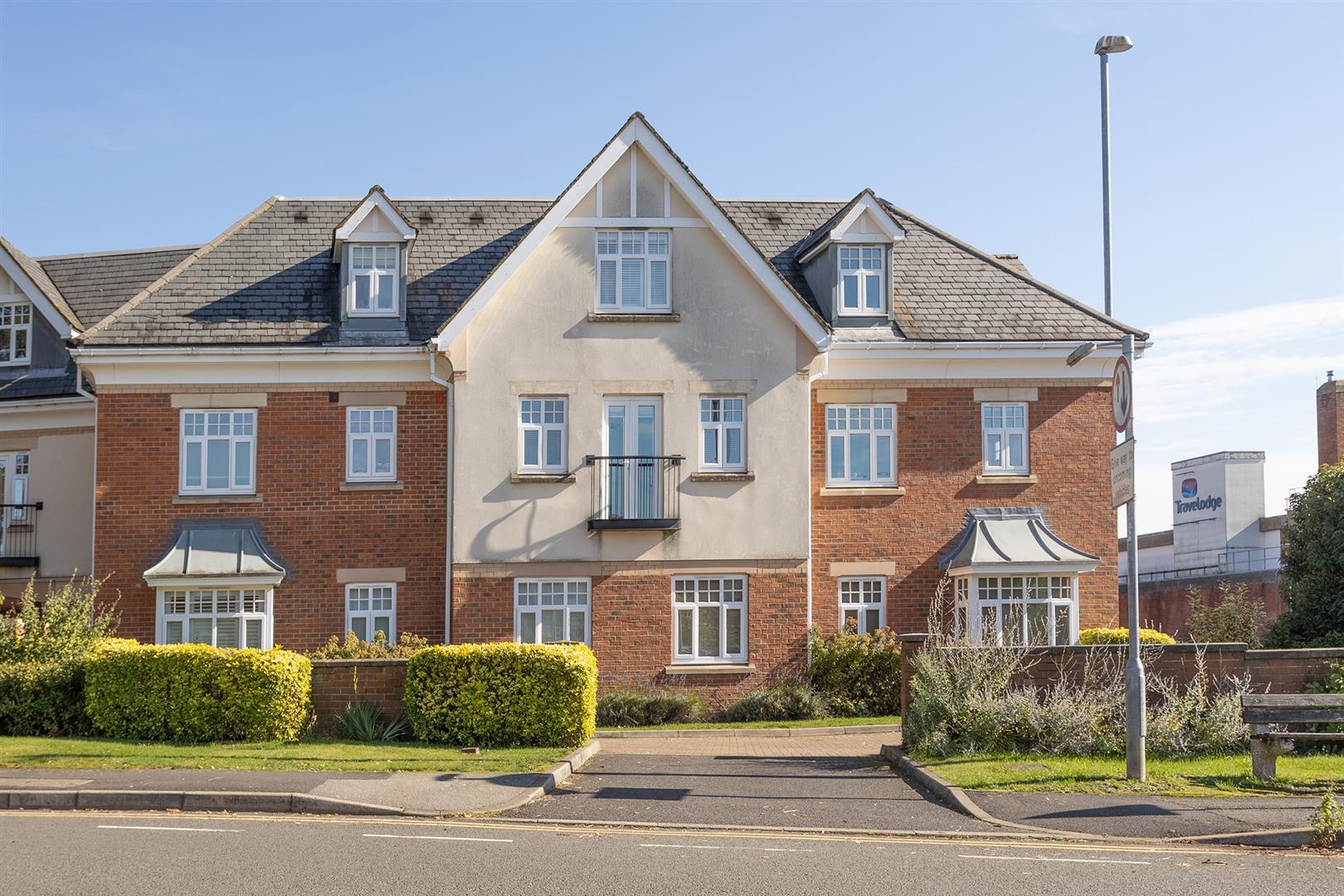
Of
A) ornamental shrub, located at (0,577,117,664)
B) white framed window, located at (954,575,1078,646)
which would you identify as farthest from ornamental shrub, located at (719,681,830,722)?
ornamental shrub, located at (0,577,117,664)

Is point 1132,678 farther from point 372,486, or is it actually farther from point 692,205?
point 372,486

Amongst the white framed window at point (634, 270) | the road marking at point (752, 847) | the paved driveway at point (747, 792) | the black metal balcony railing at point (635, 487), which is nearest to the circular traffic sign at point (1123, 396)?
the paved driveway at point (747, 792)

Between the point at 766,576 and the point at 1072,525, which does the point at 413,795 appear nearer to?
the point at 766,576

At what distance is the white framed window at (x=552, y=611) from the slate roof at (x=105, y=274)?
11.4 metres

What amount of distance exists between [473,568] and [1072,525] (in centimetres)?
1104

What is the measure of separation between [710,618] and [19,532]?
45.3 ft

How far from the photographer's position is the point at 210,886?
30.5ft

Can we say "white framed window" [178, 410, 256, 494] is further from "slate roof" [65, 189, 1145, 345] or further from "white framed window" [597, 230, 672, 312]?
"white framed window" [597, 230, 672, 312]

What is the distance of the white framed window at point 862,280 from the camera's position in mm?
26062

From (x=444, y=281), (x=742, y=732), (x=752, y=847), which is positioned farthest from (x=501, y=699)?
(x=444, y=281)

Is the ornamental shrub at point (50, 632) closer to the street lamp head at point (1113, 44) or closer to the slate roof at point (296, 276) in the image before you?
the slate roof at point (296, 276)

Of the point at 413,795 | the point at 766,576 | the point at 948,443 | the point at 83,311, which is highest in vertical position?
the point at 83,311

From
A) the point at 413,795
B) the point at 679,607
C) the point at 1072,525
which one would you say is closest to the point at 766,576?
the point at 679,607

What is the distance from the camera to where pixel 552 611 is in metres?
24.3
